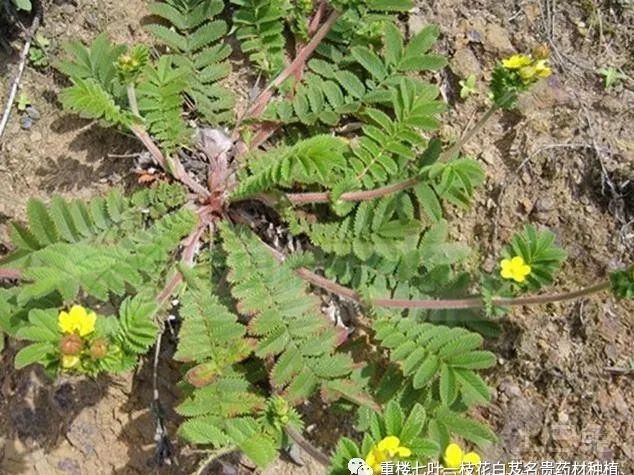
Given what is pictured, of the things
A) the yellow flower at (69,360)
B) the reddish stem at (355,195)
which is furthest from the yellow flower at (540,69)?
the yellow flower at (69,360)

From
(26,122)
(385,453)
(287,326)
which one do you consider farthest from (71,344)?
(26,122)

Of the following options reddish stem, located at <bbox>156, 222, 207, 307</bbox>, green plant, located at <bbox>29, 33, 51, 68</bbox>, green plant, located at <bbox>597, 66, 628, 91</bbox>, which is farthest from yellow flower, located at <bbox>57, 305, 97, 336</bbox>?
green plant, located at <bbox>597, 66, 628, 91</bbox>

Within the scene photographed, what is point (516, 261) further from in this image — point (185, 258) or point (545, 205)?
point (185, 258)

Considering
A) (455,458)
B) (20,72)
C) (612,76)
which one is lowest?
(455,458)

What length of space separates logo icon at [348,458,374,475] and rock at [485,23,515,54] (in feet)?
7.91

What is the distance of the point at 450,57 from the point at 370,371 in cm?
171

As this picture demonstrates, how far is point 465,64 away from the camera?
4281 mm

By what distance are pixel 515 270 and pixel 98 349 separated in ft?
5.30

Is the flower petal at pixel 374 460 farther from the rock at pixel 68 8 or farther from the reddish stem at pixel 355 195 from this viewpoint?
the rock at pixel 68 8

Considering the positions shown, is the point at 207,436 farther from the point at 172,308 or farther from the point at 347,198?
the point at 347,198

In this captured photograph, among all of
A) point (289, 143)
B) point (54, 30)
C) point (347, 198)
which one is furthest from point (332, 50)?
point (54, 30)

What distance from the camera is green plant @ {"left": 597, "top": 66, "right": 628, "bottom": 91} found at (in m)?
4.14

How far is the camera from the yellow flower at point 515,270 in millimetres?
3271

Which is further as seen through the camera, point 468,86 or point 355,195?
point 468,86
